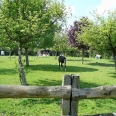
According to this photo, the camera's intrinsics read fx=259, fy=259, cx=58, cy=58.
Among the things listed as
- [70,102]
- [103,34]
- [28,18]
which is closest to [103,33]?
[103,34]

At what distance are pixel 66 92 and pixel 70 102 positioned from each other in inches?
10.7

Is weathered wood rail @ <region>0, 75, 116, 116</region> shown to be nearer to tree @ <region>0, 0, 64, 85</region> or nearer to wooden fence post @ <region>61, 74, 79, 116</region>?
wooden fence post @ <region>61, 74, 79, 116</region>

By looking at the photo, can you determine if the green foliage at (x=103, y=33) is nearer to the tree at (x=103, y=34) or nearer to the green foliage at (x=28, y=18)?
the tree at (x=103, y=34)

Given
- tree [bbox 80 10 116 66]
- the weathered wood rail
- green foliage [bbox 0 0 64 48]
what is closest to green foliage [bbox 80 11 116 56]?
tree [bbox 80 10 116 66]

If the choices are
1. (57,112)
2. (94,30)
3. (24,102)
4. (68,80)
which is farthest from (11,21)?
(94,30)

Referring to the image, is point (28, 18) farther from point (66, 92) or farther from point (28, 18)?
point (66, 92)

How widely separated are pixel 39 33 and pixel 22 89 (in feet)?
28.6

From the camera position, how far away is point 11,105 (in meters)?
11.0

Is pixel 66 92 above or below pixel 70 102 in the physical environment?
Answer: above

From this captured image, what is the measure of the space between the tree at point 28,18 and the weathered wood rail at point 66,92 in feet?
25.7

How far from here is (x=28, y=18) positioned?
13688 mm

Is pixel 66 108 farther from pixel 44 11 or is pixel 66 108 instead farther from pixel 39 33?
pixel 44 11

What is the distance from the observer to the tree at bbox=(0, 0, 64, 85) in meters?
13.2

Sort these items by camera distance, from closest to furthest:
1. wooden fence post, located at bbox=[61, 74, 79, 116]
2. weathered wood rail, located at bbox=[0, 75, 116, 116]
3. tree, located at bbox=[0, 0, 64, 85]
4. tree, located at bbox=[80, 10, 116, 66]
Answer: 1. weathered wood rail, located at bbox=[0, 75, 116, 116]
2. wooden fence post, located at bbox=[61, 74, 79, 116]
3. tree, located at bbox=[0, 0, 64, 85]
4. tree, located at bbox=[80, 10, 116, 66]
